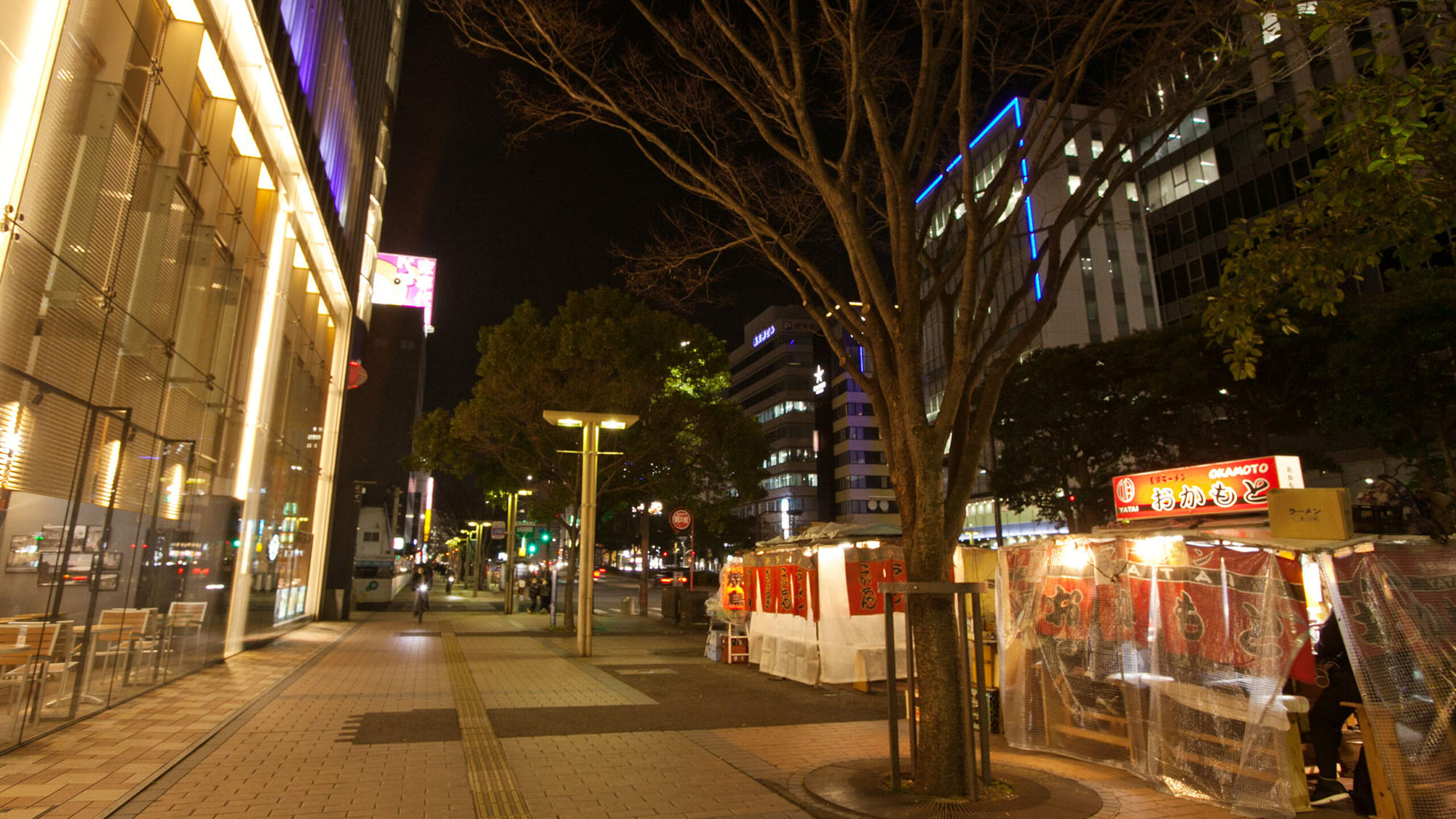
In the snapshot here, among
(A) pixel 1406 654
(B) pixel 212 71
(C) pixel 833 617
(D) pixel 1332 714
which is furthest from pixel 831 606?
(B) pixel 212 71

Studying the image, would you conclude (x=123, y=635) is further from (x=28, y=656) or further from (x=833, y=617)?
(x=833, y=617)

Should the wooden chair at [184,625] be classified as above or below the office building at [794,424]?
below

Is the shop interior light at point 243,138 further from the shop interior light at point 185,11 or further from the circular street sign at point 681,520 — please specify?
the circular street sign at point 681,520

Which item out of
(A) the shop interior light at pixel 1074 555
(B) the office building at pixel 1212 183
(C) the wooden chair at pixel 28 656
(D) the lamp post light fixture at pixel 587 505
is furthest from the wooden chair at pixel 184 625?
(B) the office building at pixel 1212 183

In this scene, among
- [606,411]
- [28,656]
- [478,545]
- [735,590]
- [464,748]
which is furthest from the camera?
[478,545]

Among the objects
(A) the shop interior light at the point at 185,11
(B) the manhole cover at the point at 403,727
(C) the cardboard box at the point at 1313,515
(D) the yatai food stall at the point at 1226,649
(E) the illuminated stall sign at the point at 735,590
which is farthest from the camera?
(E) the illuminated stall sign at the point at 735,590

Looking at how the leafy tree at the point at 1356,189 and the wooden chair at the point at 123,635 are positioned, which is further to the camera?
the wooden chair at the point at 123,635

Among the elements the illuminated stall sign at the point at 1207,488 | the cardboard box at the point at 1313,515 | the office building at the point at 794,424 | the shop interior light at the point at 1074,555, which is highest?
the office building at the point at 794,424

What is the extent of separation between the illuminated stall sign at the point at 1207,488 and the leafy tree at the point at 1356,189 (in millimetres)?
3048

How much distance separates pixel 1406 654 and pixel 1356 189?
136 inches

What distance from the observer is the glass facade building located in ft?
21.6

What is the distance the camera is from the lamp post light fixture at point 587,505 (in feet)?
50.3

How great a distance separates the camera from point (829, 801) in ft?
18.3

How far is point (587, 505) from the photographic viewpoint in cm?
1561
